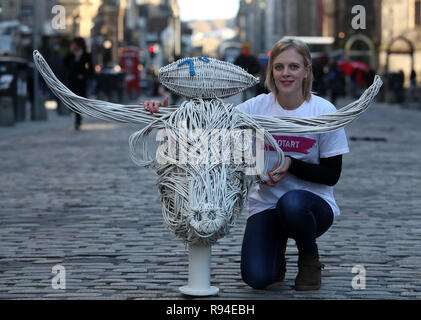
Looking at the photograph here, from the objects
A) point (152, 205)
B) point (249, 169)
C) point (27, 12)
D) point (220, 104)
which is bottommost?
point (152, 205)

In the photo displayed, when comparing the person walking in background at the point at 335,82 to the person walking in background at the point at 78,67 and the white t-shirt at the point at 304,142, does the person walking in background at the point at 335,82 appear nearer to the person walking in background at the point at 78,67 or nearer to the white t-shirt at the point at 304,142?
the person walking in background at the point at 78,67

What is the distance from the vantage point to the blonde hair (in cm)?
518

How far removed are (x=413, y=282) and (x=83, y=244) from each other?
7.95 feet

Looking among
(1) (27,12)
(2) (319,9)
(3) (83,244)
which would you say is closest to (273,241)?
(3) (83,244)

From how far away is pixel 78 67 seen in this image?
1978 centimetres

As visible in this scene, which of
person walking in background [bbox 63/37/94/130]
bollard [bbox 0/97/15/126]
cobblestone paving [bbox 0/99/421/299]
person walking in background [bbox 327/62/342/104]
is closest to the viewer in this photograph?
cobblestone paving [bbox 0/99/421/299]

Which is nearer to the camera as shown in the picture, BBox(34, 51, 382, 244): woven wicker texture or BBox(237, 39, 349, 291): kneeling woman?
BBox(34, 51, 382, 244): woven wicker texture

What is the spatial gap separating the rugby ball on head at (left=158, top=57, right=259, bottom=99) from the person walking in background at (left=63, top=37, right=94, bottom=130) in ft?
49.2

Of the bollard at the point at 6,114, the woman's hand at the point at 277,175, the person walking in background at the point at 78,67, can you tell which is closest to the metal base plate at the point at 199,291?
the woman's hand at the point at 277,175

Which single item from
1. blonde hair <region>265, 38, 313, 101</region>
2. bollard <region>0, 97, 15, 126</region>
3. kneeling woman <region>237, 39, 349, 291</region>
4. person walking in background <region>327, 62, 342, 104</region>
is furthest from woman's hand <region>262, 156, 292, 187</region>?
person walking in background <region>327, 62, 342, 104</region>

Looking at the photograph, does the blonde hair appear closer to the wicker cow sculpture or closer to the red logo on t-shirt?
the red logo on t-shirt

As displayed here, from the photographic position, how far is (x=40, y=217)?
832 cm
